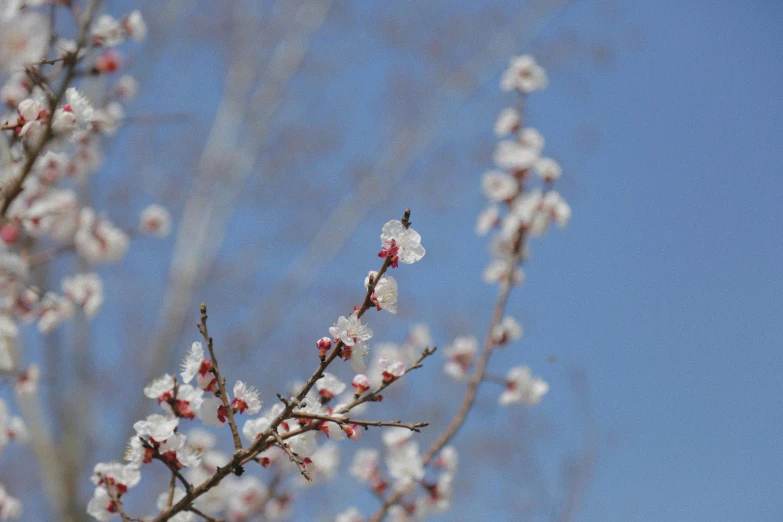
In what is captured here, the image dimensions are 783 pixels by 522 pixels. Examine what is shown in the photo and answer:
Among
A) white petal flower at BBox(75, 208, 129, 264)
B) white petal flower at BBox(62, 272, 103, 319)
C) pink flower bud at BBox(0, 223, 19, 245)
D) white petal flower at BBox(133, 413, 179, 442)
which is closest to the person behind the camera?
white petal flower at BBox(133, 413, 179, 442)

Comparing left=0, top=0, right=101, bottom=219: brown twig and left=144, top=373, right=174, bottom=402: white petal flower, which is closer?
left=144, top=373, right=174, bottom=402: white petal flower

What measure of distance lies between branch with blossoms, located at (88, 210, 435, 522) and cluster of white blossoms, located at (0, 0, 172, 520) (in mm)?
134

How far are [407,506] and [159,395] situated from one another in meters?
1.33

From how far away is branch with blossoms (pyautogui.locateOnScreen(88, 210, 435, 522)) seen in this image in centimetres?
92

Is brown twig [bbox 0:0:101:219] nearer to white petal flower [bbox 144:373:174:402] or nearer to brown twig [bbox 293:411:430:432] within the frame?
white petal flower [bbox 144:373:174:402]

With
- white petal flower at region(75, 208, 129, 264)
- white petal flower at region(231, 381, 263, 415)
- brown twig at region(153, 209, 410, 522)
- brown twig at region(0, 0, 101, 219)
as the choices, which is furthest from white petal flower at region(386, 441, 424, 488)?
white petal flower at region(75, 208, 129, 264)

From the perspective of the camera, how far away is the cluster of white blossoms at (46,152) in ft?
4.10

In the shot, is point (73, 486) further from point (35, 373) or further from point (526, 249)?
point (526, 249)

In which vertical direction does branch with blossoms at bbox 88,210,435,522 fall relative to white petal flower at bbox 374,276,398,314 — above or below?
below

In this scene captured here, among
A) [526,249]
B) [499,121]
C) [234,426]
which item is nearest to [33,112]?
[234,426]

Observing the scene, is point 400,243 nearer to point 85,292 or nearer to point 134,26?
point 134,26

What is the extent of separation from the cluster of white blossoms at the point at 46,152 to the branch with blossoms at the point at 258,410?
0.13 metres

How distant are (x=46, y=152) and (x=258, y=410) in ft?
2.68

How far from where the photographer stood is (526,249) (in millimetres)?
2334
